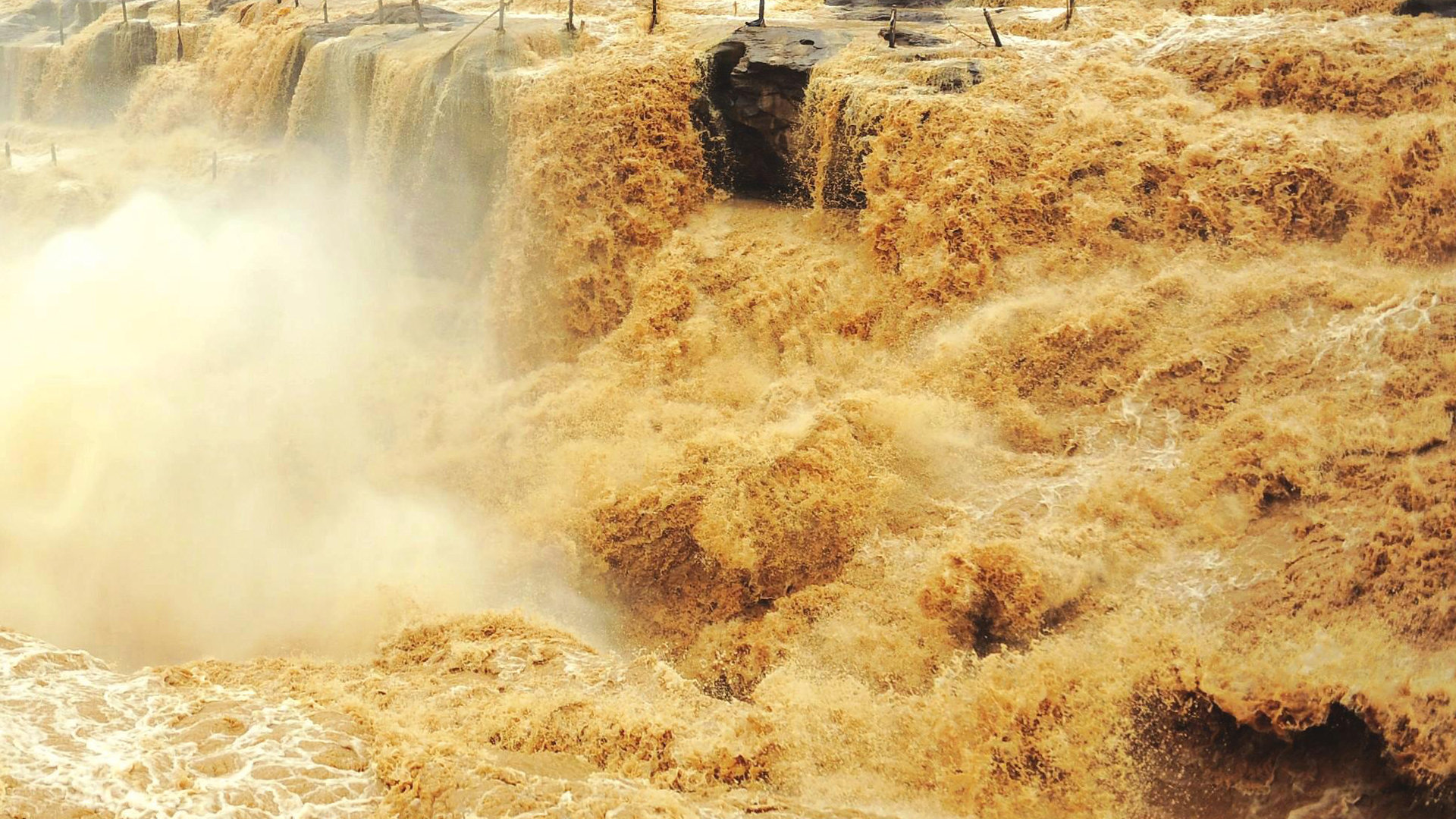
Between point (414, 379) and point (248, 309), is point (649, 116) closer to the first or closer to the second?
point (414, 379)

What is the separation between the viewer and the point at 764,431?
716 centimetres

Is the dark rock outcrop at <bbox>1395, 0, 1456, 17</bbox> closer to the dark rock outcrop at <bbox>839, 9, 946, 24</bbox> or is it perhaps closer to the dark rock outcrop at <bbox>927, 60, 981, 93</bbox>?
the dark rock outcrop at <bbox>927, 60, 981, 93</bbox>

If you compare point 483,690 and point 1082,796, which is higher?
point 1082,796

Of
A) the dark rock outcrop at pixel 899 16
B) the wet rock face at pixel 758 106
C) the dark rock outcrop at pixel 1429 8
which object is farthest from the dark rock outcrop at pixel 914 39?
the dark rock outcrop at pixel 1429 8

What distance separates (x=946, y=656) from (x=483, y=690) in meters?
2.60

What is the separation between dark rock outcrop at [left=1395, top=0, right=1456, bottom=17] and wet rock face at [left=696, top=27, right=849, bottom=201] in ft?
16.4

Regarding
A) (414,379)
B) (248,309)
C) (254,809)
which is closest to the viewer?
(254,809)

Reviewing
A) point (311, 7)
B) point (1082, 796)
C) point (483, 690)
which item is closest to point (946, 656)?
point (1082, 796)

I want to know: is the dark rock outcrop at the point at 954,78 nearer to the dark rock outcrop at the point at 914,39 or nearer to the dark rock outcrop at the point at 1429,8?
the dark rock outcrop at the point at 914,39

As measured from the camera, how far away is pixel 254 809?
169 inches

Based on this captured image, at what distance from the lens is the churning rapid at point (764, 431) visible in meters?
4.53

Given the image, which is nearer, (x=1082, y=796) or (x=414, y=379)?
(x=1082, y=796)

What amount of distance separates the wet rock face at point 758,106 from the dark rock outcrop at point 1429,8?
4.99 meters

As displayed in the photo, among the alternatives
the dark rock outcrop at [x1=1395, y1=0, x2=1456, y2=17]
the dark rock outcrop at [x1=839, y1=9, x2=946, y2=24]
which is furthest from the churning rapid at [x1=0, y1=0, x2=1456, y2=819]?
the dark rock outcrop at [x1=1395, y1=0, x2=1456, y2=17]
